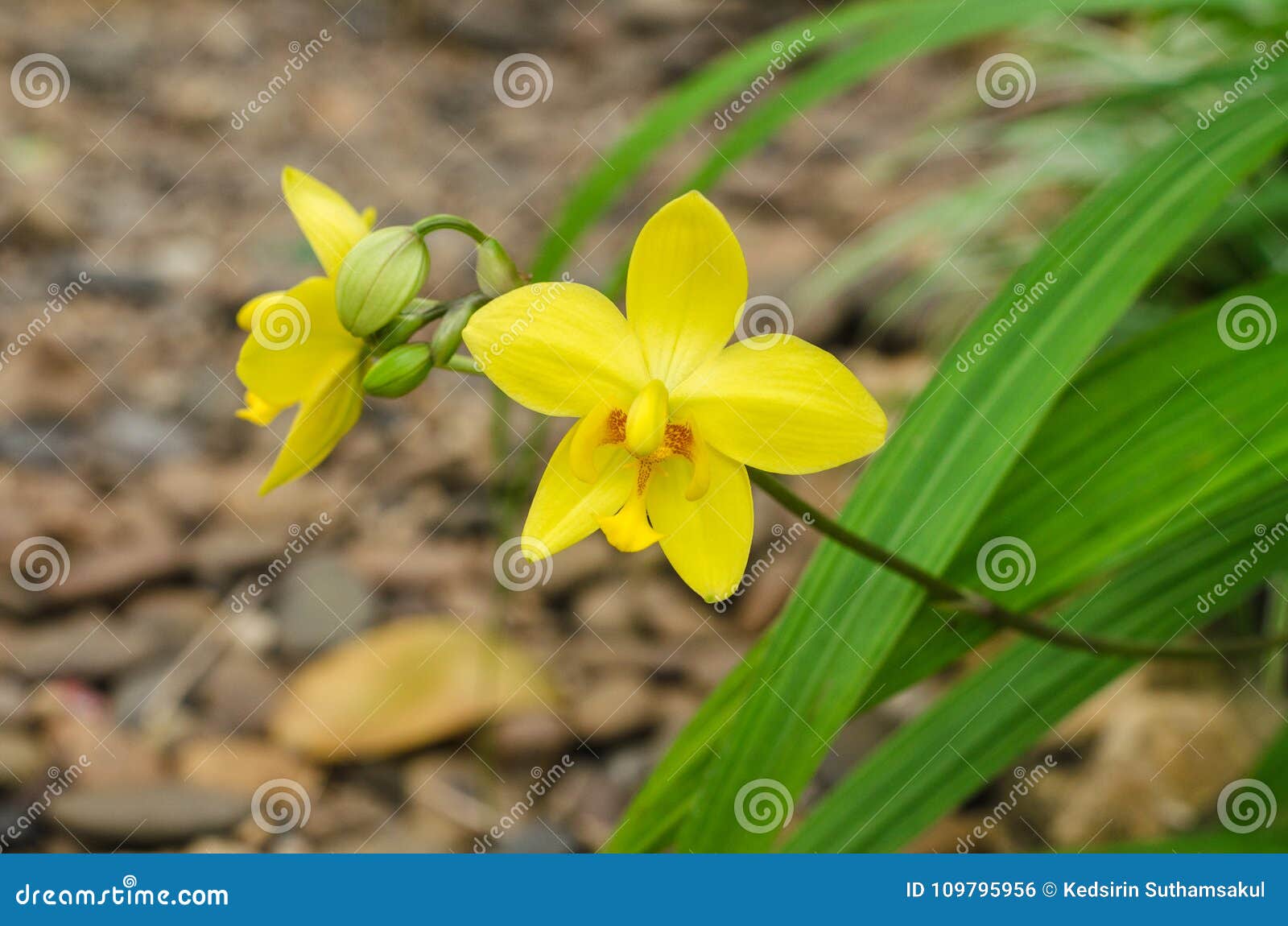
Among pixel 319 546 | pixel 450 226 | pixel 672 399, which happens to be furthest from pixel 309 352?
pixel 319 546

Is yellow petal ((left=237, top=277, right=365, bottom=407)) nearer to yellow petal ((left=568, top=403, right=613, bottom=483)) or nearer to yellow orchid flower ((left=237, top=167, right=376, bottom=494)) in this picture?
yellow orchid flower ((left=237, top=167, right=376, bottom=494))

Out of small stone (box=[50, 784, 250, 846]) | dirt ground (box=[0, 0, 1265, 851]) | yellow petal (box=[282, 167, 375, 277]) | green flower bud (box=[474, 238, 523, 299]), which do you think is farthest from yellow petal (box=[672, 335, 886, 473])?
small stone (box=[50, 784, 250, 846])

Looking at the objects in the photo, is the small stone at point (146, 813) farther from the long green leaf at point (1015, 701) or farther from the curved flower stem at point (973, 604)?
the curved flower stem at point (973, 604)

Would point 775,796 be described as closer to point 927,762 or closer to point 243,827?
point 927,762

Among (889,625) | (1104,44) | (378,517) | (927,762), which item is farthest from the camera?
(1104,44)

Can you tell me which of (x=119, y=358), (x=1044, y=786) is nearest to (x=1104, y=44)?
(x=1044, y=786)

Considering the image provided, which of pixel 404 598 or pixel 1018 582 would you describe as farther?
pixel 404 598

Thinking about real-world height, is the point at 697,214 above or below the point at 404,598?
above

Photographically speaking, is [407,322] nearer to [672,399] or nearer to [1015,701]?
[672,399]
